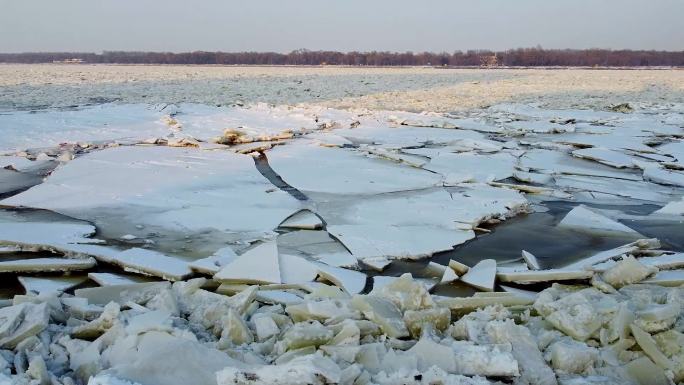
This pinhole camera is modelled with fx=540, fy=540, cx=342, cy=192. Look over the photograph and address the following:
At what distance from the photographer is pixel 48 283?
8.86 ft

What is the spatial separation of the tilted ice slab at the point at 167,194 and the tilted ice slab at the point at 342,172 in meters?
0.33

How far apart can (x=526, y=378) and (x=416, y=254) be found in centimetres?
139

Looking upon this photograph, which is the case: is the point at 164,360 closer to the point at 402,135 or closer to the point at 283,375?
the point at 283,375

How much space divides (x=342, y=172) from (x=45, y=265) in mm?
2846

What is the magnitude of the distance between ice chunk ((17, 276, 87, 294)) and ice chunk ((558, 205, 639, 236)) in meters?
3.05

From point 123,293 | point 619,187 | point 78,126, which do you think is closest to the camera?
point 123,293

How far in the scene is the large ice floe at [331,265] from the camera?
1.86 meters

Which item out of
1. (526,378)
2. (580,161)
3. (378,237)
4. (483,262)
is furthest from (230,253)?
(580,161)

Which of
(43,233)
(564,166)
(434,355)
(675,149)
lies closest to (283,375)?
(434,355)

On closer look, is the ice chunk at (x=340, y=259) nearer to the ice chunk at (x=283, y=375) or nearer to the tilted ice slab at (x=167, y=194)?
the tilted ice slab at (x=167, y=194)

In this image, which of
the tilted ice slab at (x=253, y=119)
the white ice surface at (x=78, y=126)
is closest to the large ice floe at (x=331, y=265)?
the white ice surface at (x=78, y=126)

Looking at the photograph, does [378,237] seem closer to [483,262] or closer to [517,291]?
[483,262]

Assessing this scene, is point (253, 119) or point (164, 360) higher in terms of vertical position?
point (253, 119)

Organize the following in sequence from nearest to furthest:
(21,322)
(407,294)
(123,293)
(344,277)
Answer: (21,322) < (407,294) < (123,293) < (344,277)
